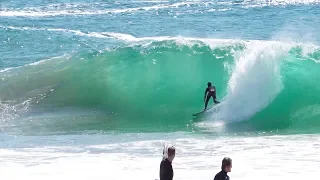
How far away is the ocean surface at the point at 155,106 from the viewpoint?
14273mm

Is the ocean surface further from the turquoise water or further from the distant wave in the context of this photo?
the distant wave

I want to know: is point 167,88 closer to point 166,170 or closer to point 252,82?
point 252,82

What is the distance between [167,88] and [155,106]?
1420 millimetres

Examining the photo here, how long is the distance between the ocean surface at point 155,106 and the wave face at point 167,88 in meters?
0.03

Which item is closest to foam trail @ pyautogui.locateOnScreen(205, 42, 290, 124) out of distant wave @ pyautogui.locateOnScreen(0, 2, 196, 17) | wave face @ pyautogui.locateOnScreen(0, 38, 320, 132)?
wave face @ pyautogui.locateOnScreen(0, 38, 320, 132)

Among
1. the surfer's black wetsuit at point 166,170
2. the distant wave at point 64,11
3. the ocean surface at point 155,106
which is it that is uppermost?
the distant wave at point 64,11

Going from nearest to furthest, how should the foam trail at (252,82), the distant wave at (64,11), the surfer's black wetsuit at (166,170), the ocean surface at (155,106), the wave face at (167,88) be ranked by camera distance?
the surfer's black wetsuit at (166,170) < the ocean surface at (155,106) < the wave face at (167,88) < the foam trail at (252,82) < the distant wave at (64,11)

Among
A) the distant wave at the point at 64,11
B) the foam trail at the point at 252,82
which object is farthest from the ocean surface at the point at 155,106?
the distant wave at the point at 64,11

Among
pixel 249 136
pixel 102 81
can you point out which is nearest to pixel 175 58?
pixel 102 81

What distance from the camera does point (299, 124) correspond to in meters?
19.0

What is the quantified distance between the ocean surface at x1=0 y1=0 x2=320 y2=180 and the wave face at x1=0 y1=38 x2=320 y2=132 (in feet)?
0.11

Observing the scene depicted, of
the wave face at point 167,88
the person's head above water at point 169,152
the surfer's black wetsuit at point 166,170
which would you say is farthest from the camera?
the wave face at point 167,88

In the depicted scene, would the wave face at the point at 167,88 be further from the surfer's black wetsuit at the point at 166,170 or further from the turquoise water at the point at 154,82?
the surfer's black wetsuit at the point at 166,170

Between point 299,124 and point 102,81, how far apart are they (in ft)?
24.0
